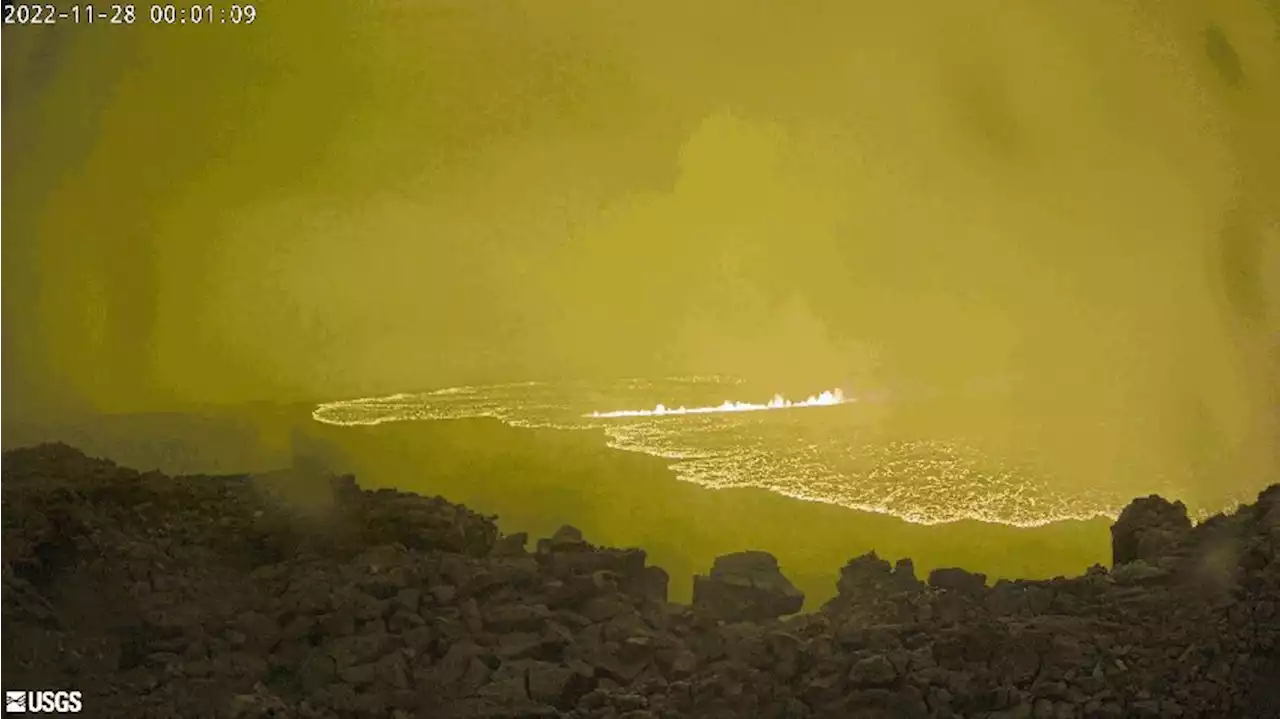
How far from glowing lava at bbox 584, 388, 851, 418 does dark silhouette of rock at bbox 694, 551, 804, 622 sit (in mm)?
395

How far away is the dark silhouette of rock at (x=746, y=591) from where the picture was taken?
7.04 feet

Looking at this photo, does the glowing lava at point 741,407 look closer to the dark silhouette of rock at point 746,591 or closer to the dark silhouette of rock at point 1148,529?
the dark silhouette of rock at point 746,591

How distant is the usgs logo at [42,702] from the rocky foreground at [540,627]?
0.03m

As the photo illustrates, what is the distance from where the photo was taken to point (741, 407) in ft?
8.54

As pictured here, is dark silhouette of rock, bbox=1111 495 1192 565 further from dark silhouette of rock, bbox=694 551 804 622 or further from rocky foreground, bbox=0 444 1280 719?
dark silhouette of rock, bbox=694 551 804 622

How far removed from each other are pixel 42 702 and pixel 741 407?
149cm

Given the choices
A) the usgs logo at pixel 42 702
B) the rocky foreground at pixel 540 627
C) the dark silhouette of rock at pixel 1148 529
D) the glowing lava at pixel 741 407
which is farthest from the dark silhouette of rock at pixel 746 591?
the usgs logo at pixel 42 702

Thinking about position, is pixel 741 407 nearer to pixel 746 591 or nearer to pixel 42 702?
pixel 746 591

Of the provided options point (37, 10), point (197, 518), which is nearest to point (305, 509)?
point (197, 518)

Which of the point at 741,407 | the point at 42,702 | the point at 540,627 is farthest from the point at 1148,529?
the point at 42,702

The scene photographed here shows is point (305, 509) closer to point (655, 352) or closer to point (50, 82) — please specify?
point (655, 352)

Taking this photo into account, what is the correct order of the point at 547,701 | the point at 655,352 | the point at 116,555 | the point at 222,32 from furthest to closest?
the point at 655,352 → the point at 222,32 → the point at 116,555 → the point at 547,701

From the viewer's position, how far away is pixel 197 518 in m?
2.27

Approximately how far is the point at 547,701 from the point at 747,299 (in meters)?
1.13
